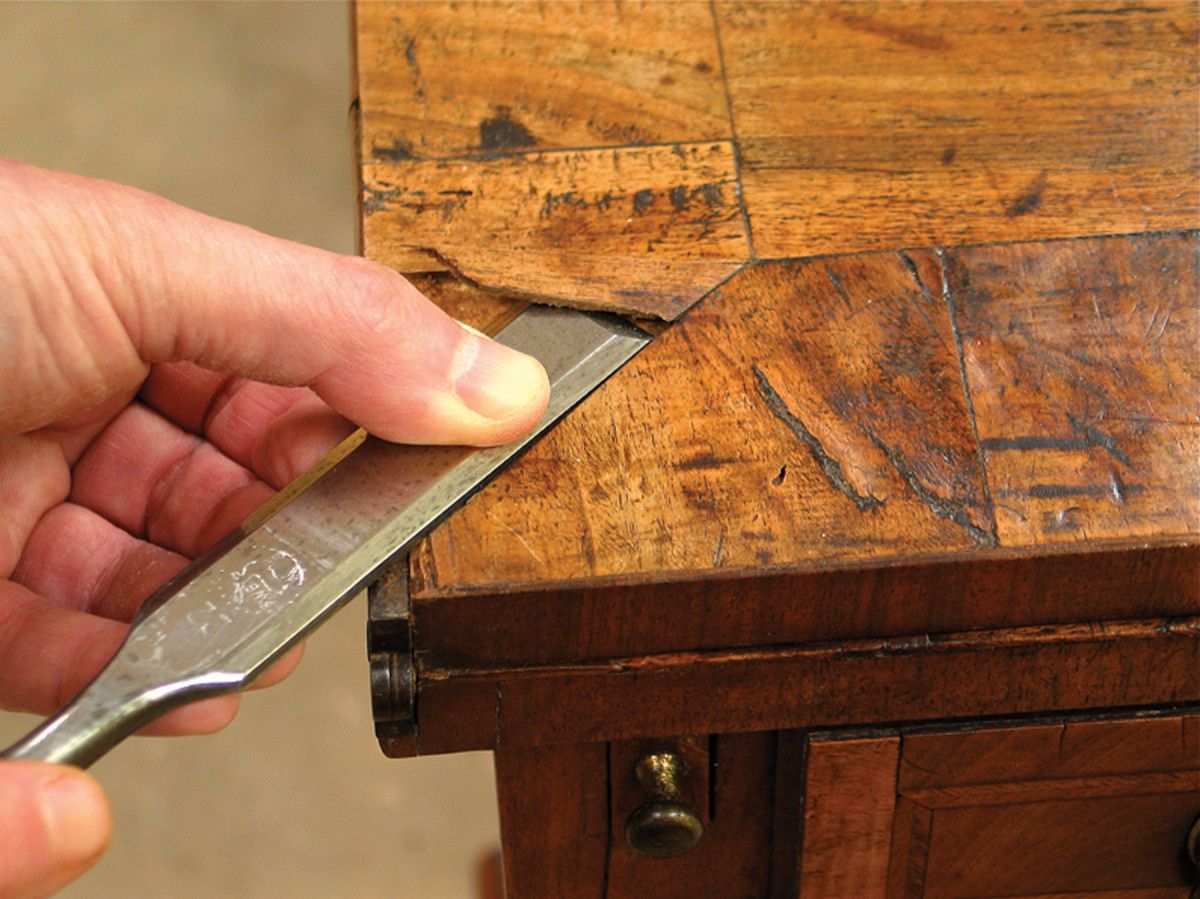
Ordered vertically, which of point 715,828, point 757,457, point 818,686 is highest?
point 757,457

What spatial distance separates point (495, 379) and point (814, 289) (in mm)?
179

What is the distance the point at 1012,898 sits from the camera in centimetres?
78

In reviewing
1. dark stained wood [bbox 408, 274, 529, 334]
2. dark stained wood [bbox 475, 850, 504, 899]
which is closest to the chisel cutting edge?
dark stained wood [bbox 408, 274, 529, 334]

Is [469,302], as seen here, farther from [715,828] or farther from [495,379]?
[715,828]

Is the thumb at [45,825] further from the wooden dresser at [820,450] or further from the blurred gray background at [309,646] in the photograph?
the blurred gray background at [309,646]

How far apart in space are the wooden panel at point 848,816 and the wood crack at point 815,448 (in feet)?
0.42

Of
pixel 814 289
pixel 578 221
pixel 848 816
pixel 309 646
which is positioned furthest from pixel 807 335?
pixel 309 646

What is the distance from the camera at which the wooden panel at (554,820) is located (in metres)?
0.72

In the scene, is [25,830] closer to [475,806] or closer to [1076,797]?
[1076,797]

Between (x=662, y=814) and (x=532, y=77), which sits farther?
(x=532, y=77)

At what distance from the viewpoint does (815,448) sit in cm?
65

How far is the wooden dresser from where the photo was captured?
620 mm

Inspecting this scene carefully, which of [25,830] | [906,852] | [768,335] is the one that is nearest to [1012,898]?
[906,852]

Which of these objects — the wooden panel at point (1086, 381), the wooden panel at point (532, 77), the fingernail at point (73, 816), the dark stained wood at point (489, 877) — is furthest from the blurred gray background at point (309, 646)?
the fingernail at point (73, 816)
